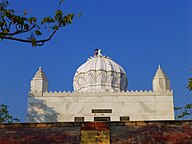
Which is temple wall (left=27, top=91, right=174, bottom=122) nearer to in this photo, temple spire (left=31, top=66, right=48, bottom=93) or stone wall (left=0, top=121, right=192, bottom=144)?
temple spire (left=31, top=66, right=48, bottom=93)

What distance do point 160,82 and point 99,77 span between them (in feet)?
17.9

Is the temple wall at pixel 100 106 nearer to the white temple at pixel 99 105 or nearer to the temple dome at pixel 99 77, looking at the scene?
the white temple at pixel 99 105

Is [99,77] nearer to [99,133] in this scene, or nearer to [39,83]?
[39,83]

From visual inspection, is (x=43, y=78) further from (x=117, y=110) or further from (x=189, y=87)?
(x=189, y=87)

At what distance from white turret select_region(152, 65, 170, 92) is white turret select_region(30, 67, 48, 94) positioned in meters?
9.00

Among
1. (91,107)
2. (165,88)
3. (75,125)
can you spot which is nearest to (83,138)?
(75,125)

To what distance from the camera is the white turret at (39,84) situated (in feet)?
88.5

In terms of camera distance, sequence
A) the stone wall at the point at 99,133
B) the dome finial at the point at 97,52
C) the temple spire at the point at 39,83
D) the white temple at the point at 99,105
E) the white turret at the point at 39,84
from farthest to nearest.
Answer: the dome finial at the point at 97,52 → the temple spire at the point at 39,83 → the white turret at the point at 39,84 → the white temple at the point at 99,105 → the stone wall at the point at 99,133

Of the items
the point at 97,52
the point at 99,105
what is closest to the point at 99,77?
the point at 99,105

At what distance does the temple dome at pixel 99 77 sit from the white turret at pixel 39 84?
3886mm

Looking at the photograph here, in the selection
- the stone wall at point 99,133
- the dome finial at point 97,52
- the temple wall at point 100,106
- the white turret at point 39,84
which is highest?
the dome finial at point 97,52

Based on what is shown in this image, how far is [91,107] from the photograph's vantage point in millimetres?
26078

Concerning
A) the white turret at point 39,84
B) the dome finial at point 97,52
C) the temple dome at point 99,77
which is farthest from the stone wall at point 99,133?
the dome finial at point 97,52

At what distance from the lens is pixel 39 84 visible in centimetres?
2742
